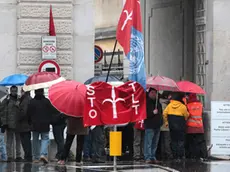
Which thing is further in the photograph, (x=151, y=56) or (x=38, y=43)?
(x=151, y=56)

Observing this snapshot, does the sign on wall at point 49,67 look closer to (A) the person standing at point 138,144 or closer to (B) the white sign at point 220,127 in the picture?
(A) the person standing at point 138,144

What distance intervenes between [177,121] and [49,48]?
12.8ft

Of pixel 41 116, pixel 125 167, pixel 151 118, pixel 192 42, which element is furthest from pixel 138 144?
pixel 192 42

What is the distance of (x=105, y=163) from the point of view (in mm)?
19781

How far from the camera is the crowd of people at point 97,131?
19406 millimetres

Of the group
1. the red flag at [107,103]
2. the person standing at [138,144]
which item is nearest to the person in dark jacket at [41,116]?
the red flag at [107,103]

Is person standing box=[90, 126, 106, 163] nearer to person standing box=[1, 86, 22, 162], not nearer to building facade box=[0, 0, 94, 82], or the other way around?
person standing box=[1, 86, 22, 162]

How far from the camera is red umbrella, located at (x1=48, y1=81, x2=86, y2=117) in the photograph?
17547 millimetres

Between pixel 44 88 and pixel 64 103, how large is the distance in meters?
2.70

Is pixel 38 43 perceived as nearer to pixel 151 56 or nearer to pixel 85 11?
pixel 85 11

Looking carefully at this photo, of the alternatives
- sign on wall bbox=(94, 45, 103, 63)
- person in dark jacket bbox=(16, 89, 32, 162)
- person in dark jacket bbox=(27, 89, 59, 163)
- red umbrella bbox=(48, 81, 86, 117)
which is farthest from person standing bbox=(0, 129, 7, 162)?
sign on wall bbox=(94, 45, 103, 63)

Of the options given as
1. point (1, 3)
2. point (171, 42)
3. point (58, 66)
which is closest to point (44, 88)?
point (58, 66)

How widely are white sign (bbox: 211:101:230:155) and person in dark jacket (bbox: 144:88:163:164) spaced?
188 cm

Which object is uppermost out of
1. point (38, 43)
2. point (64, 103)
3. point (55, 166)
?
point (38, 43)
